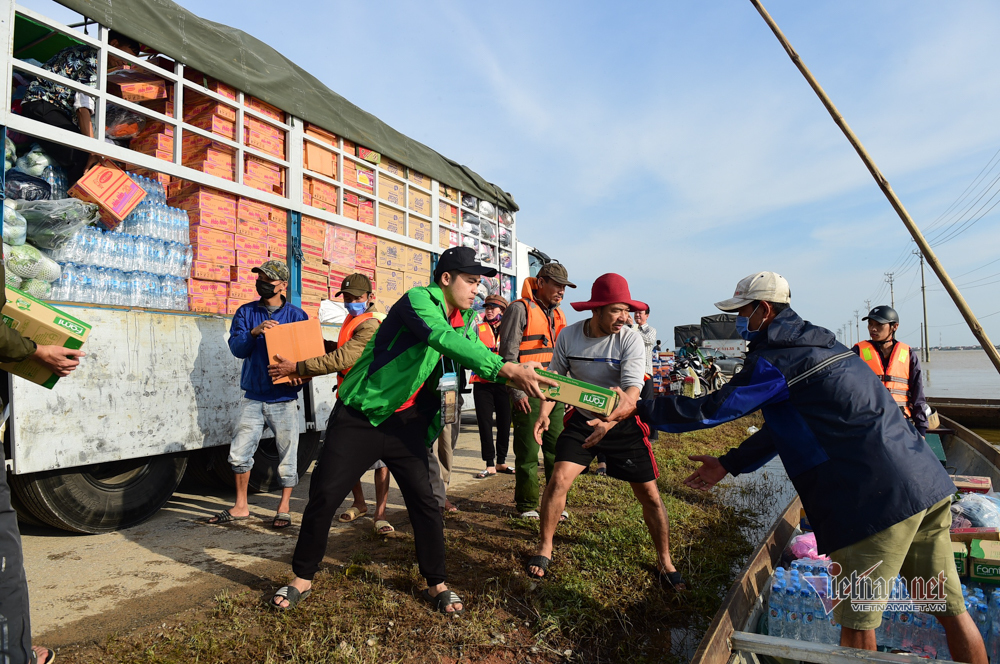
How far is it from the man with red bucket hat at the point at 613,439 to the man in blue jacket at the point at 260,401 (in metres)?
2.08

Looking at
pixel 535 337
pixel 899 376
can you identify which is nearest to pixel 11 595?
pixel 535 337

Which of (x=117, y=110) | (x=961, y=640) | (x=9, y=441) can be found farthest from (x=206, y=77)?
(x=961, y=640)

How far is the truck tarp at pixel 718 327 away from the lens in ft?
84.0

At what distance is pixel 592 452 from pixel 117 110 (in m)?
4.47

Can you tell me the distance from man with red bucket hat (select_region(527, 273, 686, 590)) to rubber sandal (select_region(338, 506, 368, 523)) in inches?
66.1

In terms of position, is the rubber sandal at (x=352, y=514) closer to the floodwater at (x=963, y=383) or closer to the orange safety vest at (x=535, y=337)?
the orange safety vest at (x=535, y=337)

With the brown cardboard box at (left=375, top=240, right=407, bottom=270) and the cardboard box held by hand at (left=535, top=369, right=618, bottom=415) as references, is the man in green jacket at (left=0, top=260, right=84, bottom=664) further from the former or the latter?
the brown cardboard box at (left=375, top=240, right=407, bottom=270)

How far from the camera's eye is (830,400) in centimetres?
222

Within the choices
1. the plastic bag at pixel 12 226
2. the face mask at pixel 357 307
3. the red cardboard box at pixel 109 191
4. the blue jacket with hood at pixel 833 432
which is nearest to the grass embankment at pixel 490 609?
the blue jacket with hood at pixel 833 432

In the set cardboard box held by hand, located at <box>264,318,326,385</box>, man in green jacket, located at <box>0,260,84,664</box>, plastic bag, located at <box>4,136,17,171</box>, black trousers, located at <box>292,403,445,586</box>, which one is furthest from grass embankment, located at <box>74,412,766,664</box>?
plastic bag, located at <box>4,136,17,171</box>

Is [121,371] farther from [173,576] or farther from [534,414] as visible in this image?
[534,414]

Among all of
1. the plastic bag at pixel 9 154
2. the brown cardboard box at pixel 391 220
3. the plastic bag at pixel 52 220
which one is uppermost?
the brown cardboard box at pixel 391 220

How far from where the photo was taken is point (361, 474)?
3.04 meters

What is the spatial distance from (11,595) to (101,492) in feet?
7.59
